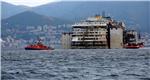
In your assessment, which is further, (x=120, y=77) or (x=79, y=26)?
(x=79, y=26)

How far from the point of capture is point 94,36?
158 metres

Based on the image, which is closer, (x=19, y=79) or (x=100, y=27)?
→ (x=19, y=79)

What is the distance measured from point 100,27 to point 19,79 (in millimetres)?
125631

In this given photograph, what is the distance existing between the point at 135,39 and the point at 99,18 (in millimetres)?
11994

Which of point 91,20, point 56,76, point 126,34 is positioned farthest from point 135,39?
point 56,76

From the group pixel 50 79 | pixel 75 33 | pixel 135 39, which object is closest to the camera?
pixel 50 79

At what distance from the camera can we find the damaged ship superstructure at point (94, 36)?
15479cm

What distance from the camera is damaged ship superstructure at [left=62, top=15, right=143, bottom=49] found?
15479cm

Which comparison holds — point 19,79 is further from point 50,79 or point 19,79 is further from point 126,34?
point 126,34

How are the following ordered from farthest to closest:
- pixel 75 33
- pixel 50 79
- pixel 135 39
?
pixel 135 39
pixel 75 33
pixel 50 79

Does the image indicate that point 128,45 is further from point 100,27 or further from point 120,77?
point 120,77

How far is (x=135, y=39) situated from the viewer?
17138 centimetres

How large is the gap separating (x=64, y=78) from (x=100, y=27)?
125 m

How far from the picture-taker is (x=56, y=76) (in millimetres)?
39156
